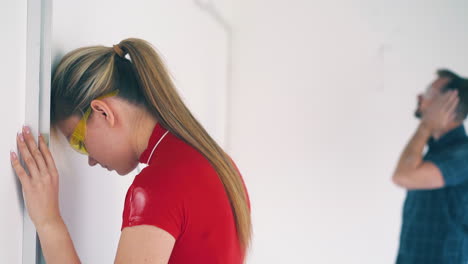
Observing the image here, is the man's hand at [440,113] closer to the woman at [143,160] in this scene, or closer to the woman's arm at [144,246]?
the woman at [143,160]

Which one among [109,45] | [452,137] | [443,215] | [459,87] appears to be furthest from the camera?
[459,87]

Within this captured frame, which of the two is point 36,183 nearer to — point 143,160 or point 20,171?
point 20,171

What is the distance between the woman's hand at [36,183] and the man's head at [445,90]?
1729 mm

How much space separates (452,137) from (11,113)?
5.62 ft

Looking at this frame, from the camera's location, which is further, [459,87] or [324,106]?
[324,106]

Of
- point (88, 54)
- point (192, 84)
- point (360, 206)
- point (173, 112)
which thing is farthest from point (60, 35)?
point (360, 206)

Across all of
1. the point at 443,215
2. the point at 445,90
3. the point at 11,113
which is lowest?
the point at 443,215

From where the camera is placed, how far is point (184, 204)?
1.95 feet

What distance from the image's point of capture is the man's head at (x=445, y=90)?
191 centimetres

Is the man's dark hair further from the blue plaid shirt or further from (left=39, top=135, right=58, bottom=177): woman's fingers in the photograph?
(left=39, top=135, right=58, bottom=177): woman's fingers

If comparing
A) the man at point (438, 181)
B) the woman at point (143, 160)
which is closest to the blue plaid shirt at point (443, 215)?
the man at point (438, 181)

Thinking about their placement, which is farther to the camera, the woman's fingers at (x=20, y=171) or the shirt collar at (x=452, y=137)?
the shirt collar at (x=452, y=137)

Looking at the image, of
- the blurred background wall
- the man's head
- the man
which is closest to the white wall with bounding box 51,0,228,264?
the blurred background wall

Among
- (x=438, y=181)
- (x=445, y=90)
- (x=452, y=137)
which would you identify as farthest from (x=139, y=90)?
(x=445, y=90)
